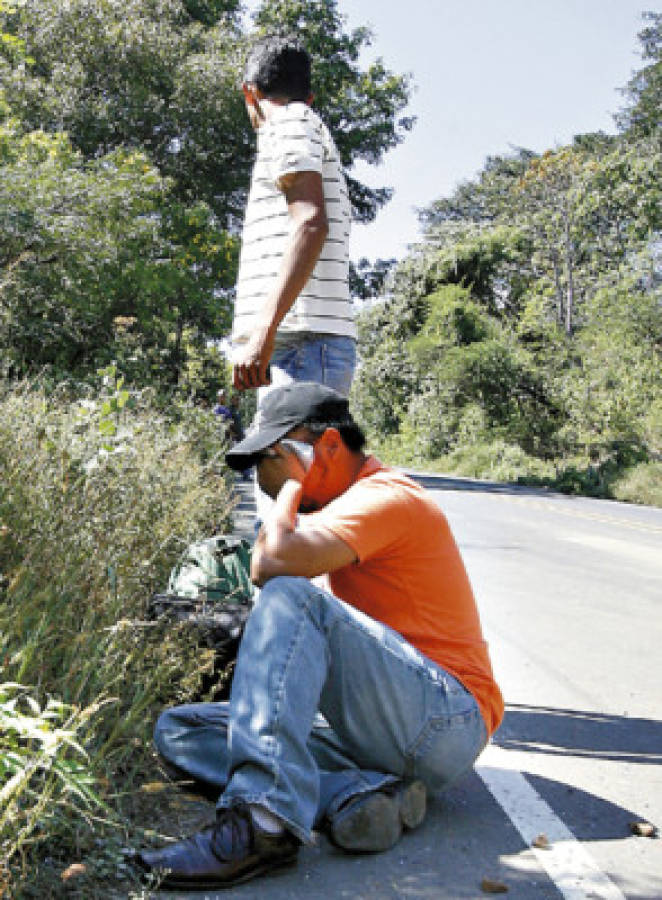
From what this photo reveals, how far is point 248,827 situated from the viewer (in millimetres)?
2680

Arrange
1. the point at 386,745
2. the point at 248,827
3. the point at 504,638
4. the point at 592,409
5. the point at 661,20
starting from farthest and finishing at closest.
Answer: the point at 661,20 → the point at 592,409 → the point at 504,638 → the point at 386,745 → the point at 248,827

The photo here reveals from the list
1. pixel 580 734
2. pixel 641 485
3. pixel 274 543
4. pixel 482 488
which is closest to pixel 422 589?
pixel 274 543

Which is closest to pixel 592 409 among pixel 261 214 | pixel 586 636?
pixel 586 636

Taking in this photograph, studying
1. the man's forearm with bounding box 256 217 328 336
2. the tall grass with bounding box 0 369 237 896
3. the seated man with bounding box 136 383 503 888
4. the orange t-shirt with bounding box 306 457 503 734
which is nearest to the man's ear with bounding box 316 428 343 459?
the seated man with bounding box 136 383 503 888

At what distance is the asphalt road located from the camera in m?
2.88

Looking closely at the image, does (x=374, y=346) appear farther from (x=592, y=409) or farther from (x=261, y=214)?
(x=261, y=214)

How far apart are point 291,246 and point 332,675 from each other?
4.86ft

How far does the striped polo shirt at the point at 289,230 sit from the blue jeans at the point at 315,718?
3.86 feet

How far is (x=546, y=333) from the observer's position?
128ft

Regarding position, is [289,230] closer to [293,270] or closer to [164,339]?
[293,270]

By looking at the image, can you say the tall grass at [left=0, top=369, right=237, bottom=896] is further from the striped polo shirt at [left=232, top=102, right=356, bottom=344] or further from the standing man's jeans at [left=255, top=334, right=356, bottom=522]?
the striped polo shirt at [left=232, top=102, right=356, bottom=344]

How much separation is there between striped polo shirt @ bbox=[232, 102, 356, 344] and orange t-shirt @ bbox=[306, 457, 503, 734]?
694mm

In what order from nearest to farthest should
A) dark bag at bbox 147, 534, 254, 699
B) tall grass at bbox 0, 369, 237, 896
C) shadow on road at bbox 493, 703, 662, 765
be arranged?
tall grass at bbox 0, 369, 237, 896, dark bag at bbox 147, 534, 254, 699, shadow on road at bbox 493, 703, 662, 765

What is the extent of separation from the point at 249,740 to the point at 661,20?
46468 mm
